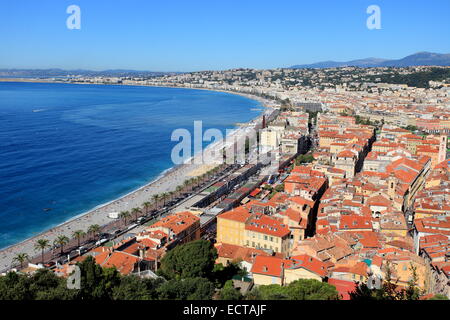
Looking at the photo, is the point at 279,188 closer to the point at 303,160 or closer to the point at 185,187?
the point at 185,187

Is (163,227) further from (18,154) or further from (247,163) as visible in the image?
(18,154)

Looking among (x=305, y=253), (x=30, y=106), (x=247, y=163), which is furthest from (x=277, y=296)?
(x=30, y=106)

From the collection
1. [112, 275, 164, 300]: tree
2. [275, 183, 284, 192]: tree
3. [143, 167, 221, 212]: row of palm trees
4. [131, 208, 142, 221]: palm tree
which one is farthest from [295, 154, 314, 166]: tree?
[112, 275, 164, 300]: tree

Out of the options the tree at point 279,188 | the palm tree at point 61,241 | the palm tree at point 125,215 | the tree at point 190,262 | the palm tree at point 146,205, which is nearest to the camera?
the tree at point 190,262

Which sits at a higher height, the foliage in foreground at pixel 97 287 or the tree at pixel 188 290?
the foliage in foreground at pixel 97 287

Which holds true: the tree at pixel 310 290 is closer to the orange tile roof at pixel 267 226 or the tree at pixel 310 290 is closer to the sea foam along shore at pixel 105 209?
the orange tile roof at pixel 267 226

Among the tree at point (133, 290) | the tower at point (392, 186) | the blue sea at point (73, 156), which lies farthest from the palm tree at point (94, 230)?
the tower at point (392, 186)
